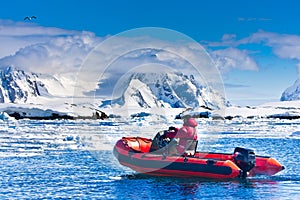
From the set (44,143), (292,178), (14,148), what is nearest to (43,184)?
(292,178)

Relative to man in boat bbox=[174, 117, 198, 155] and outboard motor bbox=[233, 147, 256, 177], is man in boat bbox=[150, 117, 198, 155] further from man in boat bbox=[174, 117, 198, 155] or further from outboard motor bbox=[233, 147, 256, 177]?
outboard motor bbox=[233, 147, 256, 177]

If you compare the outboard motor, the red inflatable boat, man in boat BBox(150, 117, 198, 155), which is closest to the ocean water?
the red inflatable boat

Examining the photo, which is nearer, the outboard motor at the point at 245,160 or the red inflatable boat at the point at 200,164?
the red inflatable boat at the point at 200,164

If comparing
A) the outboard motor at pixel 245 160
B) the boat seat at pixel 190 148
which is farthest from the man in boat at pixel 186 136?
the outboard motor at pixel 245 160

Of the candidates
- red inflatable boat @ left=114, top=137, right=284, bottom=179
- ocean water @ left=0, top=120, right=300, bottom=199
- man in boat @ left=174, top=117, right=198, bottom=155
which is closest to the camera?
ocean water @ left=0, top=120, right=300, bottom=199

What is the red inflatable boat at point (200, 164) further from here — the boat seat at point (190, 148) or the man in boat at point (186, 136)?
the man in boat at point (186, 136)

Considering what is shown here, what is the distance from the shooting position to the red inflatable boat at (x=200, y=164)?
47.2 feet

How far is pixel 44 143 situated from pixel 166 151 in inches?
438

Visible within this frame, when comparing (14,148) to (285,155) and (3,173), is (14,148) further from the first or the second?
(285,155)

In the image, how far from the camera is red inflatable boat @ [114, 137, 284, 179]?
14398mm

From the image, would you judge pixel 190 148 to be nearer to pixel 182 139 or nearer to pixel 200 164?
pixel 182 139

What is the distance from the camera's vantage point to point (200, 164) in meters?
14.6

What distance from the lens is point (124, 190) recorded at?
1286 cm

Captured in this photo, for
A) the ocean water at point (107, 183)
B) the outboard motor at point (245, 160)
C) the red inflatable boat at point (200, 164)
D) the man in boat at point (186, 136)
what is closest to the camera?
the ocean water at point (107, 183)
